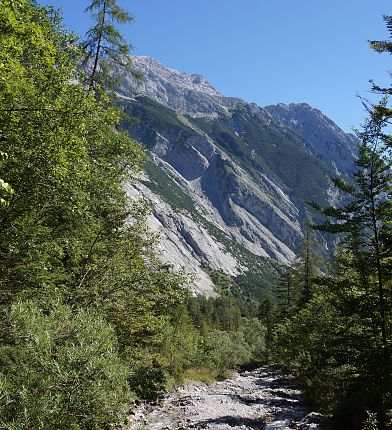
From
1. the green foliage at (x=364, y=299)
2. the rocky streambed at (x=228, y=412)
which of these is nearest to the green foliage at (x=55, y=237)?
the rocky streambed at (x=228, y=412)

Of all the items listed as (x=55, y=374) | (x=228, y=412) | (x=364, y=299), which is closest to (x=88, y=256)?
(x=55, y=374)

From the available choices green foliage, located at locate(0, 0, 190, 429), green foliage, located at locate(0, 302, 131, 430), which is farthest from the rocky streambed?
green foliage, located at locate(0, 302, 131, 430)

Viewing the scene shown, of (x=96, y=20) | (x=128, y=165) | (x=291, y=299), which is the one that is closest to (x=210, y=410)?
(x=128, y=165)

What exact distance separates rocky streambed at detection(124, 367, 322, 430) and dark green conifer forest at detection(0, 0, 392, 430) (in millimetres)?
1540

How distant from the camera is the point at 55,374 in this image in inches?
304

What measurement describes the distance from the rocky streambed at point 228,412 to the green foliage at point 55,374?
8.31 m

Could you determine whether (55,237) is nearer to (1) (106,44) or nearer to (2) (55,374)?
(2) (55,374)

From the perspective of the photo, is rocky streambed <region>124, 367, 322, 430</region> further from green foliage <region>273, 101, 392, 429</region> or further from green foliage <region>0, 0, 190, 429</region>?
green foliage <region>0, 0, 190, 429</region>

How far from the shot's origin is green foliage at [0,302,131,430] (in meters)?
7.26

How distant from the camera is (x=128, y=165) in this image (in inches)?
627

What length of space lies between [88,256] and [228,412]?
12965mm

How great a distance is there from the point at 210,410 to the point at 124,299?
10036 millimetres

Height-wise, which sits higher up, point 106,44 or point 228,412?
point 106,44

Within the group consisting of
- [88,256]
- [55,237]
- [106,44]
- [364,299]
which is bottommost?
[364,299]
